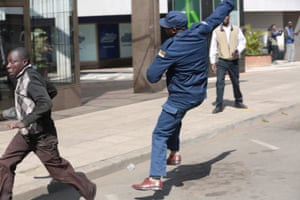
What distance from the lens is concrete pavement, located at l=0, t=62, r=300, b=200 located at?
7777mm

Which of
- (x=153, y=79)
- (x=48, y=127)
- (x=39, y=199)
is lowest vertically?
(x=39, y=199)

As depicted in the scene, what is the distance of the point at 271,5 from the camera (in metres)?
27.8

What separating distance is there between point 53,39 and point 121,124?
3.08 metres

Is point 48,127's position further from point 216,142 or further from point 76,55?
point 76,55

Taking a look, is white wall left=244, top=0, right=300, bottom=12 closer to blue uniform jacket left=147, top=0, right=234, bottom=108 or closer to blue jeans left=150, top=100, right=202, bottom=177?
blue uniform jacket left=147, top=0, right=234, bottom=108

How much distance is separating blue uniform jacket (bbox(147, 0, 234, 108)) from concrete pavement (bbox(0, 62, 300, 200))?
6.03 feet

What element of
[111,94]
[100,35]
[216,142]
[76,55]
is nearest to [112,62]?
[100,35]

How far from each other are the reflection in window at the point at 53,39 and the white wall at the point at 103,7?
12.4m

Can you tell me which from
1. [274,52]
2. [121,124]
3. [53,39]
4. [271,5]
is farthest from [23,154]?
[271,5]

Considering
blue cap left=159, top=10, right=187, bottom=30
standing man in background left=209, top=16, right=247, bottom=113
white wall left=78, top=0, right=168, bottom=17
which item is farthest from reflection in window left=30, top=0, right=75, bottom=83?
white wall left=78, top=0, right=168, bottom=17

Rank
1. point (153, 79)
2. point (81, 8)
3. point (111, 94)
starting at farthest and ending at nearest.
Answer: point (81, 8)
point (111, 94)
point (153, 79)

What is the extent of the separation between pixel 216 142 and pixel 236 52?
289 centimetres

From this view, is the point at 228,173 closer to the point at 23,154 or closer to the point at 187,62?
the point at 187,62

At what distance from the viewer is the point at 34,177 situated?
7.25m
